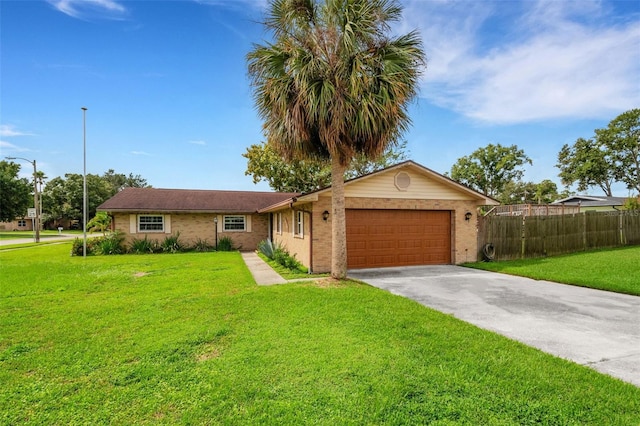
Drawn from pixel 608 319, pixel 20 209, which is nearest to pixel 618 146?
pixel 608 319

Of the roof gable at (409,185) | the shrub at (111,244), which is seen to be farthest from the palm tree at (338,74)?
the shrub at (111,244)

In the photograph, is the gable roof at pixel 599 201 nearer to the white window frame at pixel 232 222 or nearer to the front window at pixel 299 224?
the front window at pixel 299 224

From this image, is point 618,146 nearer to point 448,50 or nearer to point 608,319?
point 448,50

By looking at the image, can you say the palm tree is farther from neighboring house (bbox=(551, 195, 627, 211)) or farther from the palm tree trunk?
neighboring house (bbox=(551, 195, 627, 211))

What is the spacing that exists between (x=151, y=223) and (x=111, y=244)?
2.19m

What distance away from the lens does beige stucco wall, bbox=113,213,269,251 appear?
1714 cm

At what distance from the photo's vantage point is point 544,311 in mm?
6047

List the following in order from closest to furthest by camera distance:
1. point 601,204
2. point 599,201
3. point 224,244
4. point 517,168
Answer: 1. point 224,244
2. point 601,204
3. point 599,201
4. point 517,168

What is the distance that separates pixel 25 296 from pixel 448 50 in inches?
566

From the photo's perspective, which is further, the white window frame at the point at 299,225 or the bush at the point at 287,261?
the white window frame at the point at 299,225

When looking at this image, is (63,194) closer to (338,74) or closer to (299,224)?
(299,224)

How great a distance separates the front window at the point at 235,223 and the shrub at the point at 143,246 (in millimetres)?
3892

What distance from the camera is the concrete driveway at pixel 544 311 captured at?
421 cm

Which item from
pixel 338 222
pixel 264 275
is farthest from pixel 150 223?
pixel 338 222
